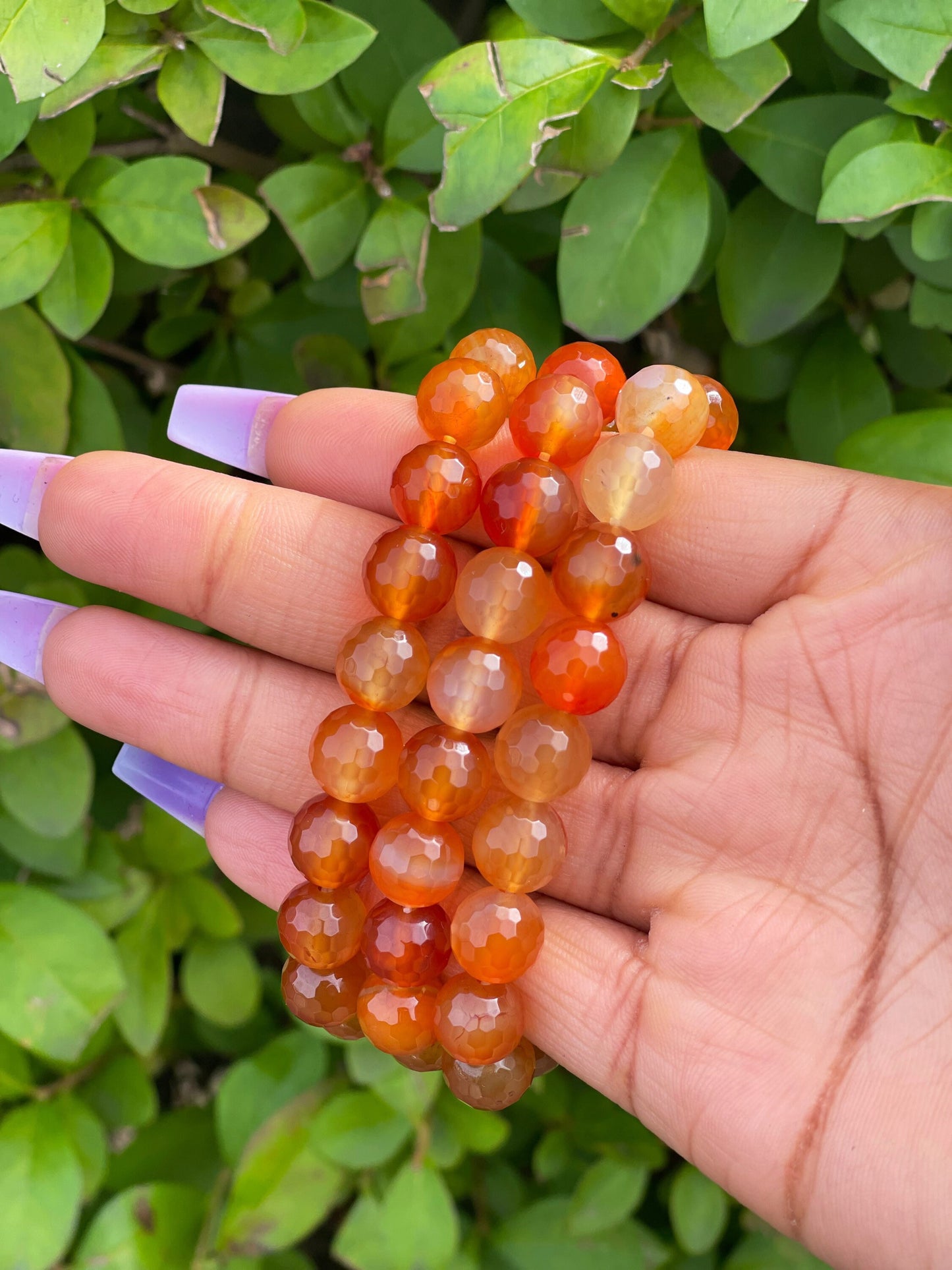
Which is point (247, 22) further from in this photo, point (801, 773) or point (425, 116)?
point (801, 773)

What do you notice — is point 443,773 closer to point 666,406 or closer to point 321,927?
point 321,927

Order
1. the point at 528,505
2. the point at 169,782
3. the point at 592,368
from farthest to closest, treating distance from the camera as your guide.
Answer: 1. the point at 169,782
2. the point at 592,368
3. the point at 528,505

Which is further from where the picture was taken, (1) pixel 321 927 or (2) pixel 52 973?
(2) pixel 52 973

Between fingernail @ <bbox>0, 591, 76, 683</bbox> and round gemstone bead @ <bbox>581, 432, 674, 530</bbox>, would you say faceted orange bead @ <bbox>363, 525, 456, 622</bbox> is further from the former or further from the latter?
fingernail @ <bbox>0, 591, 76, 683</bbox>

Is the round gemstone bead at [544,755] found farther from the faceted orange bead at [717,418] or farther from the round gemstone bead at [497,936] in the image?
the faceted orange bead at [717,418]

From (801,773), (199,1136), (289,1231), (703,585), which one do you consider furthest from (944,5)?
(199,1136)

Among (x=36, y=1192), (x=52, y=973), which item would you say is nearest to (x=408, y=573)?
(x=52, y=973)
